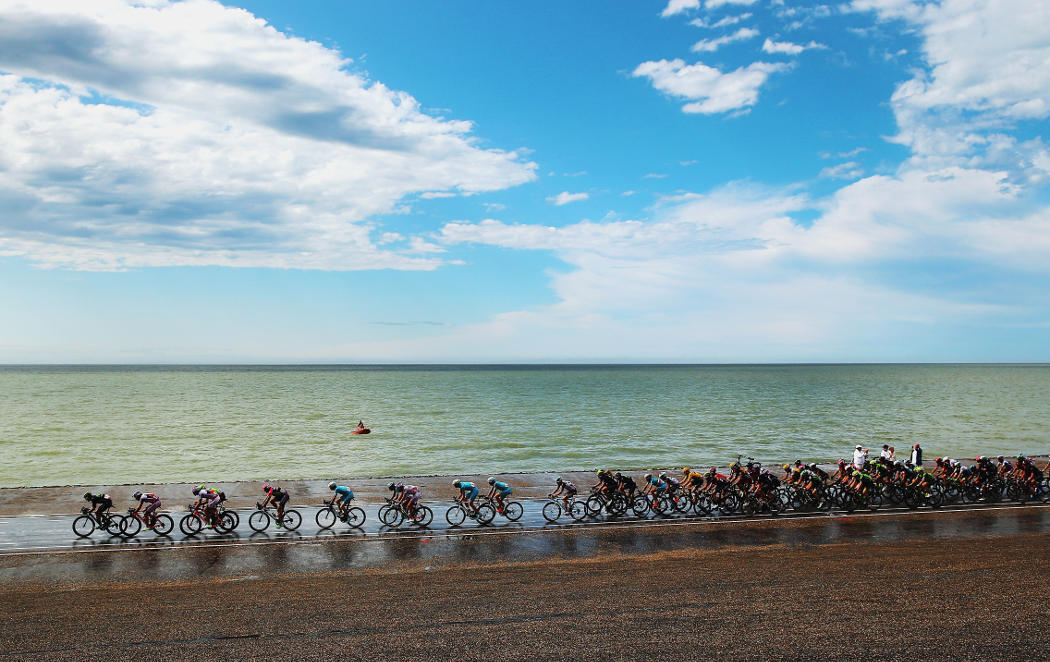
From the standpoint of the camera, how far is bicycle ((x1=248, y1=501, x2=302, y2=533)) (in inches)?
887

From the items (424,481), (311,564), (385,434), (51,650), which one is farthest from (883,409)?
(51,650)

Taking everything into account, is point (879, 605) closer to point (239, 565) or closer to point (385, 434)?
point (239, 565)

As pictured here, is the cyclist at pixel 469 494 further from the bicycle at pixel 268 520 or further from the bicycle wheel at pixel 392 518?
the bicycle at pixel 268 520

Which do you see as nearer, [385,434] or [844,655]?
[844,655]

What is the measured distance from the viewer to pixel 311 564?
18469 mm

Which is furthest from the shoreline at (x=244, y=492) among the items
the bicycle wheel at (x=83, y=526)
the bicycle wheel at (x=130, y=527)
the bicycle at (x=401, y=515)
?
the bicycle at (x=401, y=515)

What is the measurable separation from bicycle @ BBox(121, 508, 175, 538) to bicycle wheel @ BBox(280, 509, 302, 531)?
11.9 ft

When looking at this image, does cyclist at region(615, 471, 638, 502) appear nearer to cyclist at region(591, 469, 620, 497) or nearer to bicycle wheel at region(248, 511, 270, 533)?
cyclist at region(591, 469, 620, 497)

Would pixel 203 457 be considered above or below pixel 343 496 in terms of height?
below

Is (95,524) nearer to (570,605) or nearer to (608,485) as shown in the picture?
(570,605)

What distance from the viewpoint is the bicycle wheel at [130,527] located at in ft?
71.6

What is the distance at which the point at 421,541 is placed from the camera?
21188 millimetres

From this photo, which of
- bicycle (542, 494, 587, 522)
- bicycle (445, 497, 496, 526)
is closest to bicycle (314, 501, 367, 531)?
bicycle (445, 497, 496, 526)

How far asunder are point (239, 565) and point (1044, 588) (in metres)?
20.3
